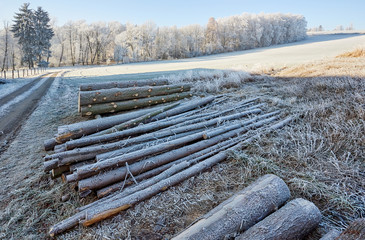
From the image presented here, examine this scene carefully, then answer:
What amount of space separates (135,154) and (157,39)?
198 ft

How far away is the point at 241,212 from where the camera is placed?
2.14 metres

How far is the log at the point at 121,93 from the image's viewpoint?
629 cm

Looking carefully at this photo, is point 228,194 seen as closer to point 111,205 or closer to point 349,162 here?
point 111,205

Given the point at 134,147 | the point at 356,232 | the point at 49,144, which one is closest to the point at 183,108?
the point at 134,147

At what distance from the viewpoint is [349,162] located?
3.23 metres

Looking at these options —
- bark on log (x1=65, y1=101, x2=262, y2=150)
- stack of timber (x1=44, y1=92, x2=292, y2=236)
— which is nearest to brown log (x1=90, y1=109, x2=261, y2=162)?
stack of timber (x1=44, y1=92, x2=292, y2=236)

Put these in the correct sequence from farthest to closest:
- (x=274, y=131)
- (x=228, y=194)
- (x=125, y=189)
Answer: (x=274, y=131), (x=125, y=189), (x=228, y=194)

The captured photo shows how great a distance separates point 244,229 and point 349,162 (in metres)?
2.44

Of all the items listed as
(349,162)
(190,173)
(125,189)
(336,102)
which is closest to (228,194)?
(190,173)

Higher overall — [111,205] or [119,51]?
[119,51]

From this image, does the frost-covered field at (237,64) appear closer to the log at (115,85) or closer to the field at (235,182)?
the log at (115,85)

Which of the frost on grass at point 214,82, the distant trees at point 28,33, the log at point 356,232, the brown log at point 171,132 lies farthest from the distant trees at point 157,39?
the log at point 356,232

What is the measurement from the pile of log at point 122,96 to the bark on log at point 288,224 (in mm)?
5750

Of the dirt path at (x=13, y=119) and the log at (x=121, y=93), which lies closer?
the dirt path at (x=13, y=119)
